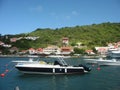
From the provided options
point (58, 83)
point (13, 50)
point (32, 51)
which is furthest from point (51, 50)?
point (58, 83)

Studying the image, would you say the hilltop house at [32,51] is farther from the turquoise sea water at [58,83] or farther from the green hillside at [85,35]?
the turquoise sea water at [58,83]

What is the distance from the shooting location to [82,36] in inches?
5049

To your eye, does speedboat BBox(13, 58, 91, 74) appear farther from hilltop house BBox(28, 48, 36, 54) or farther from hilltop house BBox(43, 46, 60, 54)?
hilltop house BBox(43, 46, 60, 54)

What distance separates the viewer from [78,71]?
27.7 meters

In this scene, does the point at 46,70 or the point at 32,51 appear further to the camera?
the point at 32,51

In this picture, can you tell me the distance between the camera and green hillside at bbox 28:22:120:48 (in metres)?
119

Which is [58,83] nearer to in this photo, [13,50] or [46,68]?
[46,68]

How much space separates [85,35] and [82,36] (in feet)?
6.21

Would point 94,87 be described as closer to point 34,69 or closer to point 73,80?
point 73,80

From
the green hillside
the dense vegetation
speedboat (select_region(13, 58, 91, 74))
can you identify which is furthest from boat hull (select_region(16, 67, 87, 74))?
the green hillside

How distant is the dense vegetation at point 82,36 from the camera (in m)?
117

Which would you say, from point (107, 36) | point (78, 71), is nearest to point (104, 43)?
point (107, 36)

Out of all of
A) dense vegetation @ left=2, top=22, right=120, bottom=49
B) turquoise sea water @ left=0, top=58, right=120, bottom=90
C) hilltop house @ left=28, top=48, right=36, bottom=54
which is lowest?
turquoise sea water @ left=0, top=58, right=120, bottom=90

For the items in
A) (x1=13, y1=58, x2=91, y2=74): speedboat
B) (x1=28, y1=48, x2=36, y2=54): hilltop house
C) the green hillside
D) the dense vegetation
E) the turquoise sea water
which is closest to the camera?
the turquoise sea water
